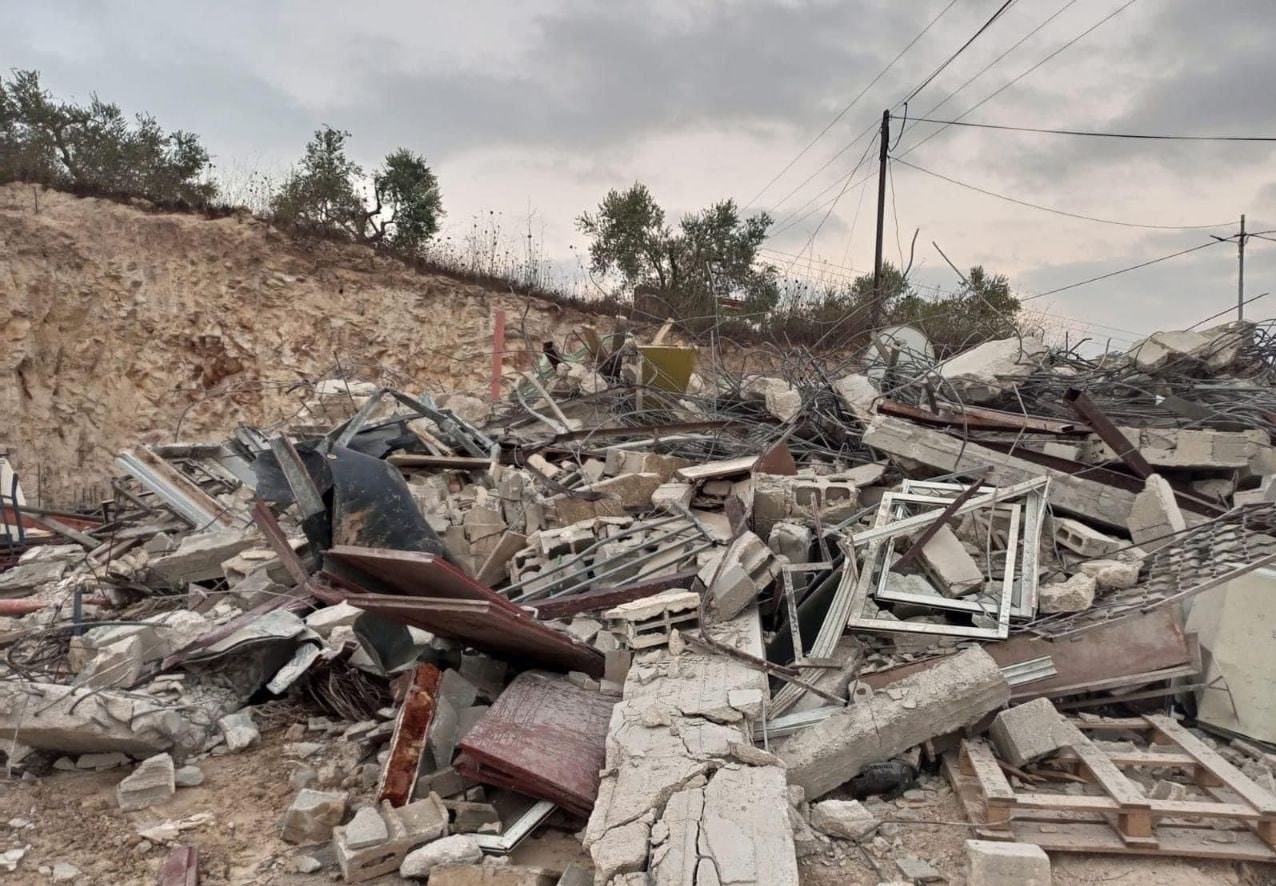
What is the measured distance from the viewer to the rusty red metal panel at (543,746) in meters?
2.91

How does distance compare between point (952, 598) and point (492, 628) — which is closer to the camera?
point (492, 628)

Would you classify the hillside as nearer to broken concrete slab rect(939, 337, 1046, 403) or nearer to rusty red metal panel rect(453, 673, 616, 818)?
broken concrete slab rect(939, 337, 1046, 403)

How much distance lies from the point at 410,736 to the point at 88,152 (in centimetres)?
1596

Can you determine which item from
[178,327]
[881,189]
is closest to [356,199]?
[178,327]

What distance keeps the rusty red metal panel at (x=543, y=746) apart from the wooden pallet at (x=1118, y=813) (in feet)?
4.88

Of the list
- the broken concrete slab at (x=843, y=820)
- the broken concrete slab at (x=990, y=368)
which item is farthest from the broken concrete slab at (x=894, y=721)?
the broken concrete slab at (x=990, y=368)

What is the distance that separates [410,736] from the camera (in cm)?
330

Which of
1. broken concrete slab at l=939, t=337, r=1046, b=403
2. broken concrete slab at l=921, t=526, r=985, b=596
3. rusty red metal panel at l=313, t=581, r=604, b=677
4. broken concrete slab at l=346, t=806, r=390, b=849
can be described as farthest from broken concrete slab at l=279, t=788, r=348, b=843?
broken concrete slab at l=939, t=337, r=1046, b=403

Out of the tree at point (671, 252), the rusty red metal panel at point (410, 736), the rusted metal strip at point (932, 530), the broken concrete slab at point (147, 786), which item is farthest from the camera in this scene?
the tree at point (671, 252)

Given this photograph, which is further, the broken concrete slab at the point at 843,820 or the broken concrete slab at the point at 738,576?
the broken concrete slab at the point at 738,576

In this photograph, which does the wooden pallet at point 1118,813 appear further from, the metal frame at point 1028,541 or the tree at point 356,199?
the tree at point 356,199

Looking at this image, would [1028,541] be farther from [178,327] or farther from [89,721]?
[178,327]

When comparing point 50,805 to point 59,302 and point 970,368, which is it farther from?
point 59,302

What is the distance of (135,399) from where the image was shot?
46.3 feet
